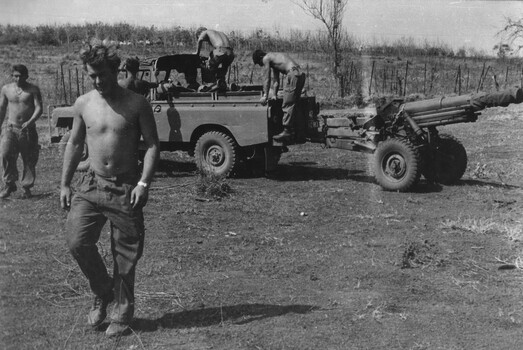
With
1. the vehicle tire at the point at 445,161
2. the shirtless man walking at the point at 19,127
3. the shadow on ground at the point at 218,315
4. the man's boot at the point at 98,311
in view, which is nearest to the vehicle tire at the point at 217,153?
the shirtless man walking at the point at 19,127

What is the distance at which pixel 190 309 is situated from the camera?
5.28m

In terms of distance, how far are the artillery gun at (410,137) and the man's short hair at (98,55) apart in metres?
6.45

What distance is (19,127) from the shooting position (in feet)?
31.2

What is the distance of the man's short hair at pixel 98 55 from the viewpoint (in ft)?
14.9

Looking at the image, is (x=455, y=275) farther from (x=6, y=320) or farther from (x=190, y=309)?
(x=6, y=320)

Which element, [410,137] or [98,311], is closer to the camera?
[98,311]

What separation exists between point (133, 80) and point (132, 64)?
0.96ft

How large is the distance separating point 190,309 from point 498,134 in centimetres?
1359

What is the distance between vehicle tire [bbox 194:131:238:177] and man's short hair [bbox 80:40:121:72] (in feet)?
22.1

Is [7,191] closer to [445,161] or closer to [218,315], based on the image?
[218,315]

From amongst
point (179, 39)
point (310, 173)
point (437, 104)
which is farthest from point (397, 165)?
point (179, 39)

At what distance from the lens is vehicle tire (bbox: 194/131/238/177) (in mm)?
11384

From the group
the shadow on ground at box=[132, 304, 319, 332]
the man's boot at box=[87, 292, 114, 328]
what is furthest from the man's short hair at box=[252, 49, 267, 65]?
the man's boot at box=[87, 292, 114, 328]

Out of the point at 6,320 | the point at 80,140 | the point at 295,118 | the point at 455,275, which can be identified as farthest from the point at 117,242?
the point at 295,118
